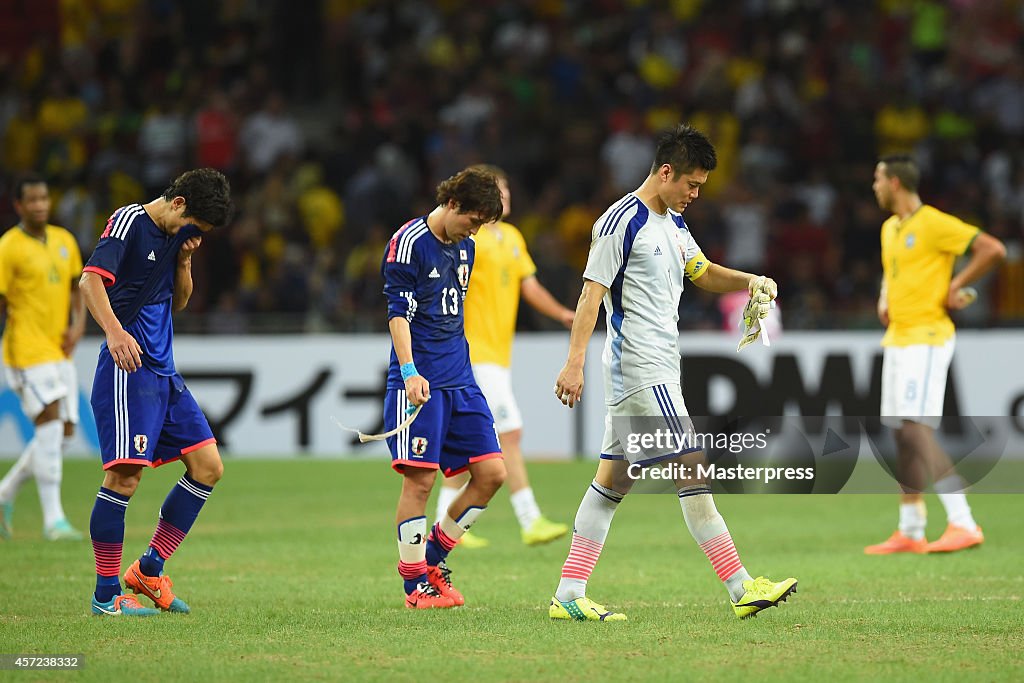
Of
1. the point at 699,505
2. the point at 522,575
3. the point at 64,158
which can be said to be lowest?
the point at 522,575

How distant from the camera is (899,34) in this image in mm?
22516

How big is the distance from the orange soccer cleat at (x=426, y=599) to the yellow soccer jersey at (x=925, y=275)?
15.3ft

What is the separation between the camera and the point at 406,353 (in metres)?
7.75

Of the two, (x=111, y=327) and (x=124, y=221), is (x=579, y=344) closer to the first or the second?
(x=111, y=327)

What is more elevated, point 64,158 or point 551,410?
point 64,158

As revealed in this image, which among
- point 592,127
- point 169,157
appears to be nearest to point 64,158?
point 169,157

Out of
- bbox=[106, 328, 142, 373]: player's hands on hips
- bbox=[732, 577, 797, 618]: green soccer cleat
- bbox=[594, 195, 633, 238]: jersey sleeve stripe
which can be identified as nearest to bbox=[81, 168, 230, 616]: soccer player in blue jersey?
bbox=[106, 328, 142, 373]: player's hands on hips

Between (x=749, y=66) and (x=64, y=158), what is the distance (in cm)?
1021

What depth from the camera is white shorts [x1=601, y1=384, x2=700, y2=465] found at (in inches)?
285

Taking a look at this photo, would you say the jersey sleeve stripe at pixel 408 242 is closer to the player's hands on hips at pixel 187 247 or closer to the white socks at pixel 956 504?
the player's hands on hips at pixel 187 247

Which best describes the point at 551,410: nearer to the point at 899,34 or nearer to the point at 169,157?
the point at 169,157

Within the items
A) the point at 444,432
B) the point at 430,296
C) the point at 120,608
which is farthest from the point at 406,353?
the point at 120,608

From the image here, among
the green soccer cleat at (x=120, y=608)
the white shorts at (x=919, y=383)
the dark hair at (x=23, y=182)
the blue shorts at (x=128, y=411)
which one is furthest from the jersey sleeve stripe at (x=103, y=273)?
the white shorts at (x=919, y=383)

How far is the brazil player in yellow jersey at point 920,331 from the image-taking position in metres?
10.7
